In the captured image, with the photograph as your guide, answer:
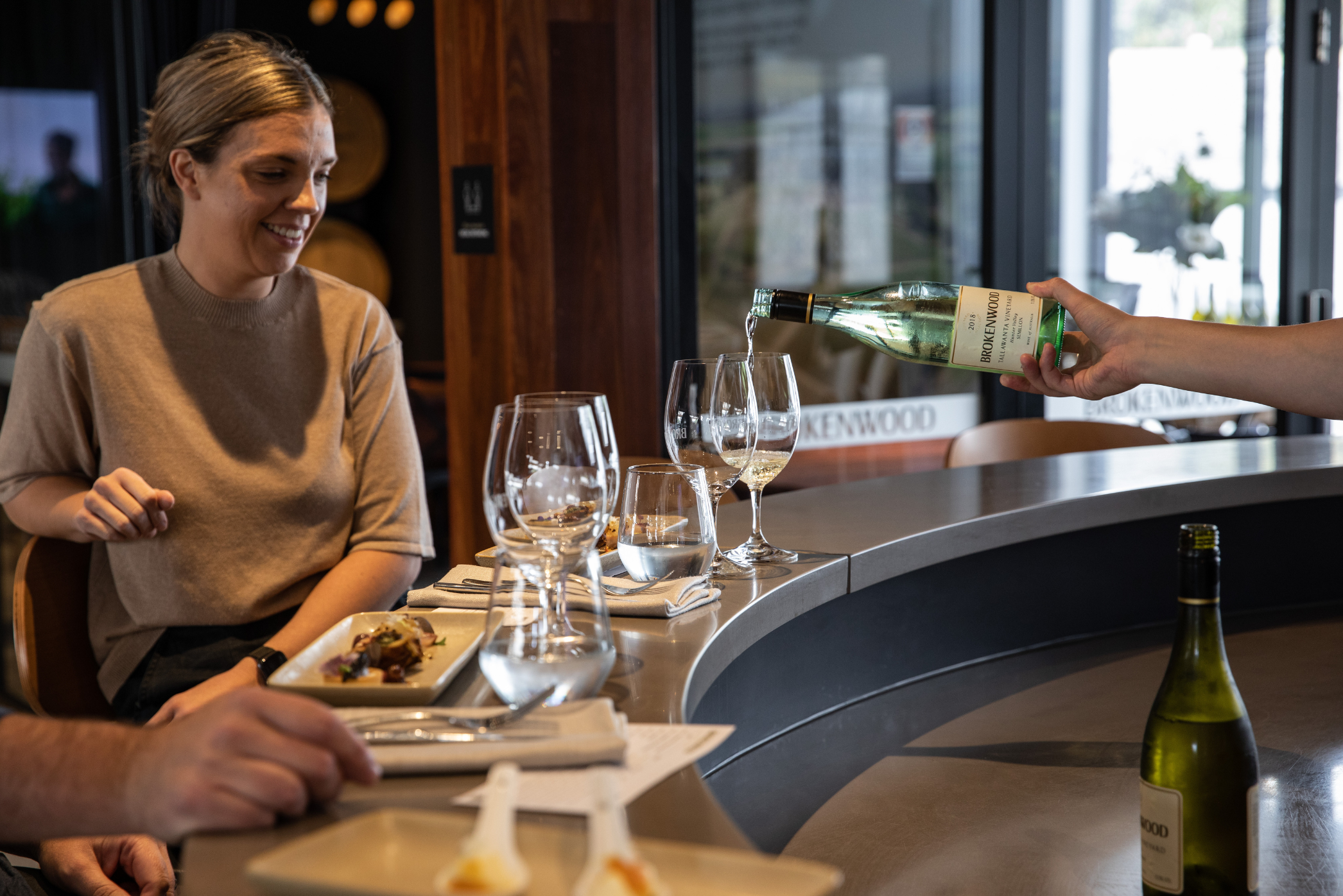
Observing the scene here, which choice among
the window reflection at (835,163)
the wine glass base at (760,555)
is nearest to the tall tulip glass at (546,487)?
the wine glass base at (760,555)

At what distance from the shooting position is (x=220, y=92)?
162 centimetres

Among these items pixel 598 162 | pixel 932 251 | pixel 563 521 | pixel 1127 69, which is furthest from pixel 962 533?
pixel 1127 69

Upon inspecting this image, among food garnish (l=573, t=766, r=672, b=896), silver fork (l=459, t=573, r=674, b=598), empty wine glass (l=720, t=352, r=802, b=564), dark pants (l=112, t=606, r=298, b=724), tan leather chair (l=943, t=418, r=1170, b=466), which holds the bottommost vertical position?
dark pants (l=112, t=606, r=298, b=724)

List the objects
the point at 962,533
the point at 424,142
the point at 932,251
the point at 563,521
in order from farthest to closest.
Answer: the point at 424,142, the point at 932,251, the point at 962,533, the point at 563,521

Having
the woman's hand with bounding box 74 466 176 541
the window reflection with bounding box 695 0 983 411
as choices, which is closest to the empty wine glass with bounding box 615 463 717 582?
the woman's hand with bounding box 74 466 176 541

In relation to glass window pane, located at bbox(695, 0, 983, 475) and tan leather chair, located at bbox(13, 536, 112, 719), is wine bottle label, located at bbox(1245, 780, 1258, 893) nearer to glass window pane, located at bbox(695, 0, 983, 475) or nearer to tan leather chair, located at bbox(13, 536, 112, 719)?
tan leather chair, located at bbox(13, 536, 112, 719)

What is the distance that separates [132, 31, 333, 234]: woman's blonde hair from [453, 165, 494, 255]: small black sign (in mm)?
1312

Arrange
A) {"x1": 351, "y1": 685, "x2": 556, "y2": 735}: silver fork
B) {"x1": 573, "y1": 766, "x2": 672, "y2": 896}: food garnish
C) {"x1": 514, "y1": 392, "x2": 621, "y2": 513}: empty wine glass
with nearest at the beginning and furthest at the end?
{"x1": 573, "y1": 766, "x2": 672, "y2": 896}: food garnish, {"x1": 351, "y1": 685, "x2": 556, "y2": 735}: silver fork, {"x1": 514, "y1": 392, "x2": 621, "y2": 513}: empty wine glass

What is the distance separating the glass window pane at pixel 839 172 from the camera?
3490mm

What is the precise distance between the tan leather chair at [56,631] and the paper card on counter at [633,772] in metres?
1.14

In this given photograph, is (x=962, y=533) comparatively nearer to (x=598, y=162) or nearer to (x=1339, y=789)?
(x=1339, y=789)

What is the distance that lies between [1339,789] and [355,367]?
142cm

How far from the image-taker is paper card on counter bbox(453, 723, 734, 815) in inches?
24.9

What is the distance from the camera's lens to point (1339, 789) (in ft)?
3.57
